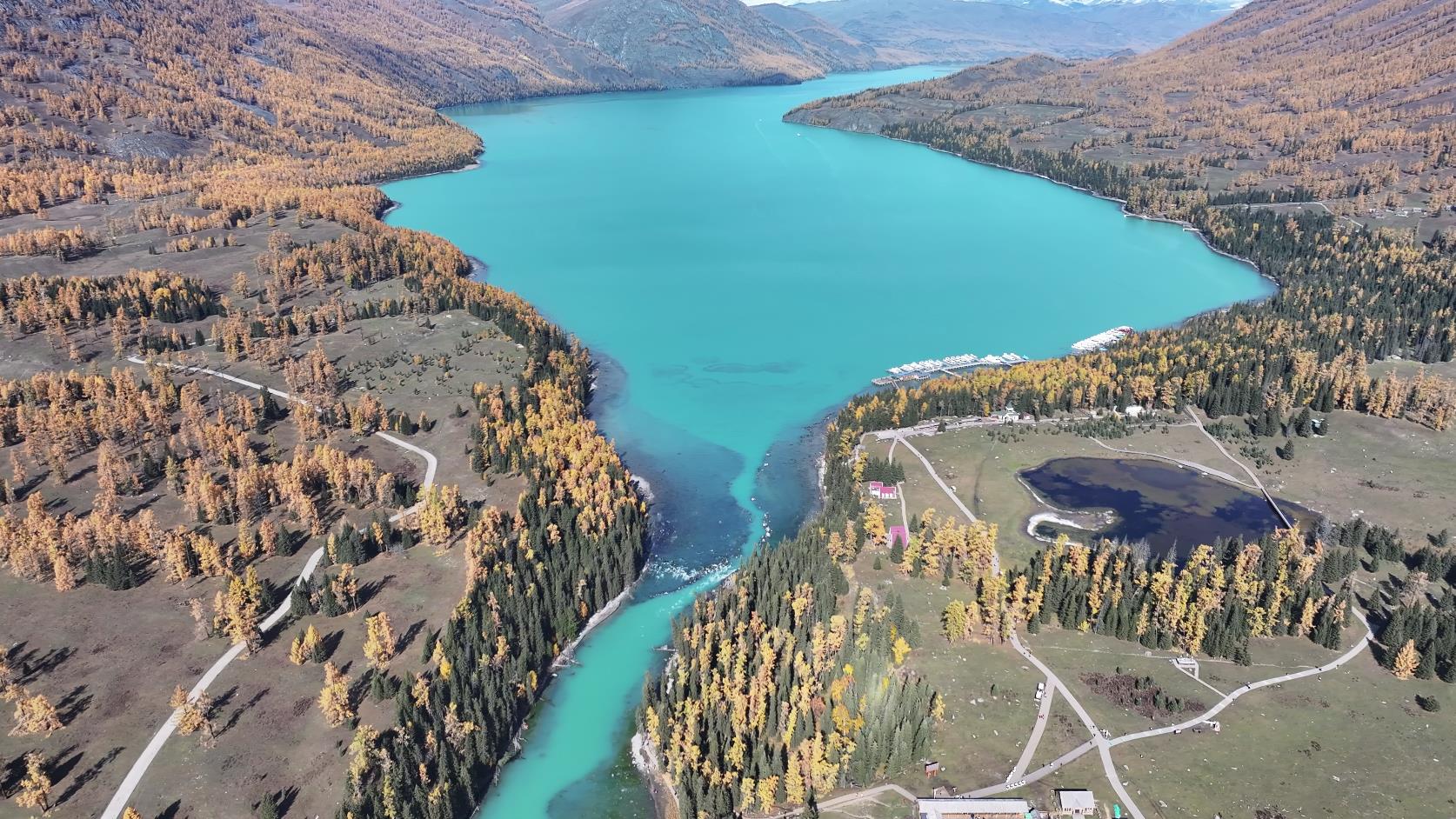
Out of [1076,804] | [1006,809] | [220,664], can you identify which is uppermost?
[1076,804]

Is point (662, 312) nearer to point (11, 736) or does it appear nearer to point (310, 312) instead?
point (310, 312)

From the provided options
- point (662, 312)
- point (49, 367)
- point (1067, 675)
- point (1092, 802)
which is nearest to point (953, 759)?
point (1092, 802)

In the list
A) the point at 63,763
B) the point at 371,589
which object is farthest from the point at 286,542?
the point at 63,763

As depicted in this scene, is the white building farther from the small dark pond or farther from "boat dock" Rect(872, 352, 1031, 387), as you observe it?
"boat dock" Rect(872, 352, 1031, 387)

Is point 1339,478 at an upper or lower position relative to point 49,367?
upper

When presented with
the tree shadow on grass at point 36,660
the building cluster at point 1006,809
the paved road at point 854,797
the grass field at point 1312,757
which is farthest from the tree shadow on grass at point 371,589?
the grass field at point 1312,757

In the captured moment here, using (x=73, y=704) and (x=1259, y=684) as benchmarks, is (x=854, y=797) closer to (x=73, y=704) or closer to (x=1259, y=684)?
(x=1259, y=684)

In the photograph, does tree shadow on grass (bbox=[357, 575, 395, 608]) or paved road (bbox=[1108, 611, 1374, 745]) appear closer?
paved road (bbox=[1108, 611, 1374, 745])

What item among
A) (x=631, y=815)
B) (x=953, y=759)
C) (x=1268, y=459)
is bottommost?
(x=631, y=815)

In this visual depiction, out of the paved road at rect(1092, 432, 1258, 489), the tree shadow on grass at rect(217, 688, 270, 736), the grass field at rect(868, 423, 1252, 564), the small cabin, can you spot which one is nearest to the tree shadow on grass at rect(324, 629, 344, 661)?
the tree shadow on grass at rect(217, 688, 270, 736)
